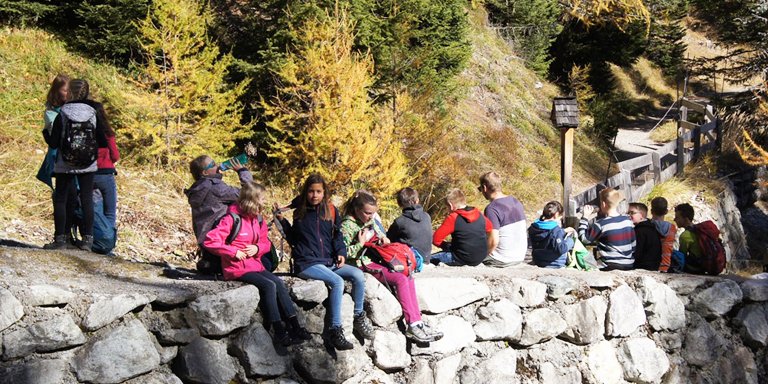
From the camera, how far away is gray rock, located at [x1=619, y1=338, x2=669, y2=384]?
5258mm

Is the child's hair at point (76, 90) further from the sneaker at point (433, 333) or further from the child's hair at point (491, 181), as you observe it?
the child's hair at point (491, 181)

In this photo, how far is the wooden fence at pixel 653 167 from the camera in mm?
9414

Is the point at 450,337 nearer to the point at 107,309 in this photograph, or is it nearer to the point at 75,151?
the point at 107,309

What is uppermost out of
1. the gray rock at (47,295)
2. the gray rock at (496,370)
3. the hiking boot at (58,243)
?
the gray rock at (47,295)

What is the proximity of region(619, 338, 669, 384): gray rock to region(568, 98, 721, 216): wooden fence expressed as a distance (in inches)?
144

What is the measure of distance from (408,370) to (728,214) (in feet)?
30.9

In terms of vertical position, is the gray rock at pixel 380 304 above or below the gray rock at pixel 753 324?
above

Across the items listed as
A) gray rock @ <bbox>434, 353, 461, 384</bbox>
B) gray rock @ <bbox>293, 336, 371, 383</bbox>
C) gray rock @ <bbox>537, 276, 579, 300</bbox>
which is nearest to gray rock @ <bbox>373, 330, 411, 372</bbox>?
gray rock @ <bbox>293, 336, 371, 383</bbox>

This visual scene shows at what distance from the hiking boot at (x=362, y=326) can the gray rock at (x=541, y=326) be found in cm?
130

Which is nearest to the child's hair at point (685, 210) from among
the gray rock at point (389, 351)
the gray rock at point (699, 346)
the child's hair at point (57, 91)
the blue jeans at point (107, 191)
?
the gray rock at point (699, 346)

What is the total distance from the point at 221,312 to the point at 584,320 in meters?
2.83

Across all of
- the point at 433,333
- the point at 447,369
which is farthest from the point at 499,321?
the point at 433,333

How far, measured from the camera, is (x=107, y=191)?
16.7ft

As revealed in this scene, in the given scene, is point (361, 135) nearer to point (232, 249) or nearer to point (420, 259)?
point (420, 259)
